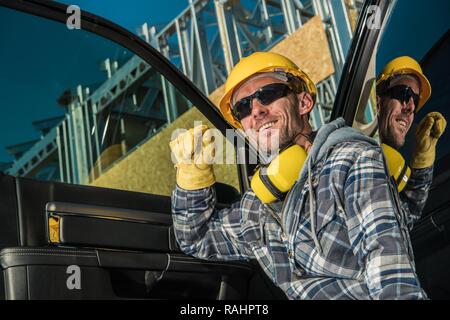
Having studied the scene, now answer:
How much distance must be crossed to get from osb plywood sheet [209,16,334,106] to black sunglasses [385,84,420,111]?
14.4 ft

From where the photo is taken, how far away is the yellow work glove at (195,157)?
6.60 feet

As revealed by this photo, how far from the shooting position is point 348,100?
2326 millimetres

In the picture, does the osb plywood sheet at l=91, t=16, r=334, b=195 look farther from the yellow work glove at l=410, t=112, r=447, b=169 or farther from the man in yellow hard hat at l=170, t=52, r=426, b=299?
the yellow work glove at l=410, t=112, r=447, b=169

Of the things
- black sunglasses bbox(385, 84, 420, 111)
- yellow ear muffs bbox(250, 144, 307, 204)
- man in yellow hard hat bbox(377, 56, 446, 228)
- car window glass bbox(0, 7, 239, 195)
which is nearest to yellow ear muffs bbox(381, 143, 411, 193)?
man in yellow hard hat bbox(377, 56, 446, 228)

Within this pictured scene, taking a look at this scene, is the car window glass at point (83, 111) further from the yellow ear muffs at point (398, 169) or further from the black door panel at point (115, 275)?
the yellow ear muffs at point (398, 169)

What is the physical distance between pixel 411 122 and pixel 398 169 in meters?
0.14

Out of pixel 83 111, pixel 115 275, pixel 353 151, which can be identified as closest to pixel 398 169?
pixel 353 151

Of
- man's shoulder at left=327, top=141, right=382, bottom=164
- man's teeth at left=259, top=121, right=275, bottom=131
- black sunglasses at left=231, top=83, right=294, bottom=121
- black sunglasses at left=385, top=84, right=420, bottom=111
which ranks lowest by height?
man's shoulder at left=327, top=141, right=382, bottom=164

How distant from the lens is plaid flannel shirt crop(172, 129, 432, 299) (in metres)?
1.55

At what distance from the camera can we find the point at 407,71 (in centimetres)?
198

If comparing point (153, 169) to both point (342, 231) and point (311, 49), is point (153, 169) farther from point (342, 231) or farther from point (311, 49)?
point (311, 49)

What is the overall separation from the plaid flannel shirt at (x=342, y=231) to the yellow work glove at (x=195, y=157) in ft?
0.12
